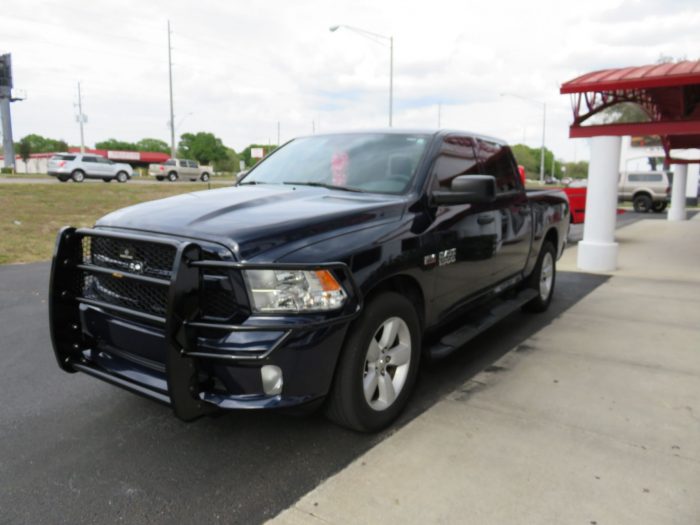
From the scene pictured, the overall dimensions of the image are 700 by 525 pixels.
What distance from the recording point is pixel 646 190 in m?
25.4

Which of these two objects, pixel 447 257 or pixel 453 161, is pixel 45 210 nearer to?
pixel 453 161

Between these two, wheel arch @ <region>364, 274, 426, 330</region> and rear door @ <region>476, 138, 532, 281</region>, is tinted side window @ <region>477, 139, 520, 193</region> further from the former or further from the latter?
wheel arch @ <region>364, 274, 426, 330</region>

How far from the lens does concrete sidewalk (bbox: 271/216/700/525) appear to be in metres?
Answer: 2.57

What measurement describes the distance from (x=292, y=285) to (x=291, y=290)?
1.0 inches

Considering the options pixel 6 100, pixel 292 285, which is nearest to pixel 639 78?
pixel 292 285

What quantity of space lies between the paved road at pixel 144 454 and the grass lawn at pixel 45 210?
22.9 ft

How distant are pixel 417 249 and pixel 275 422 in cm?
134

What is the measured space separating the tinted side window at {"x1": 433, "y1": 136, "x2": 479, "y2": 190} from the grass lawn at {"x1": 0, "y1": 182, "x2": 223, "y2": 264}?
8.18 m

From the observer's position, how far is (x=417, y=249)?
3.45 metres

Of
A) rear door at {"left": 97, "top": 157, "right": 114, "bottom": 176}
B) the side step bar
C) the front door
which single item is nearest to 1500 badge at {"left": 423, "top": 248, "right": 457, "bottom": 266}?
the front door

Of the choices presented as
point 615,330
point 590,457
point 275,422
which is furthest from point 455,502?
point 615,330

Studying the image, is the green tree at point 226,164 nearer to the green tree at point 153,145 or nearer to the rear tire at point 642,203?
the green tree at point 153,145

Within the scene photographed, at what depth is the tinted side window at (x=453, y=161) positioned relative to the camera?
397 cm

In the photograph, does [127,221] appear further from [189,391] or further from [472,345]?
[472,345]
